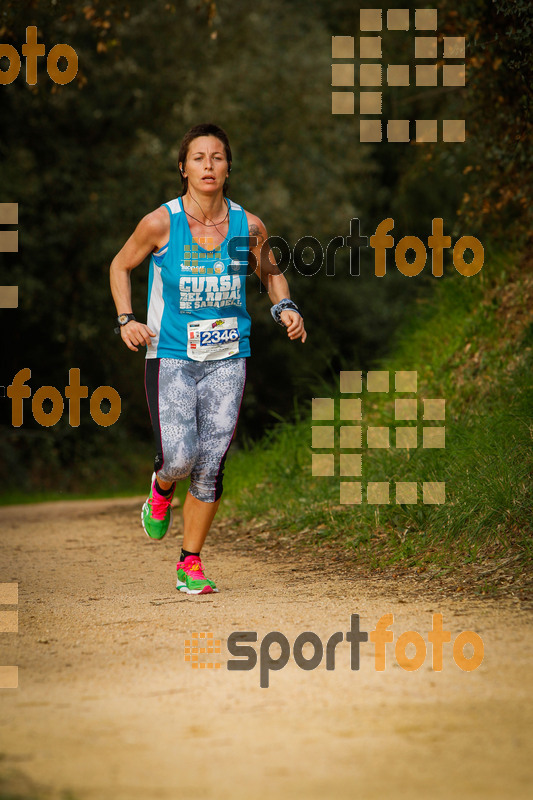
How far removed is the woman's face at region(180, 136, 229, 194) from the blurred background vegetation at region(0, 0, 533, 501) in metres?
8.57

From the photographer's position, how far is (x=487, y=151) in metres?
8.23

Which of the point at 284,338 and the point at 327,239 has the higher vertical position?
the point at 327,239

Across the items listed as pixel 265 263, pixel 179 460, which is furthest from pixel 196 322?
pixel 179 460

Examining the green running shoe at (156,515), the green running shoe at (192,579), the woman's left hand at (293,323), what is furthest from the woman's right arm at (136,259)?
the green running shoe at (192,579)

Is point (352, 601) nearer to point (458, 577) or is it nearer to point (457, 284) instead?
point (458, 577)

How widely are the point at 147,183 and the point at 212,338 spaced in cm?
1090

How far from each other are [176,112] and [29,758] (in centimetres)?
1441

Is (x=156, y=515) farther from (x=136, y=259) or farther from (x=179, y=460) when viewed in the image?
(x=136, y=259)

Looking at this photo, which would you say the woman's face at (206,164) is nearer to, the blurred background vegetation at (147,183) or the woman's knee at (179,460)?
the woman's knee at (179,460)

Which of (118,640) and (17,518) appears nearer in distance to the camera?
(118,640)

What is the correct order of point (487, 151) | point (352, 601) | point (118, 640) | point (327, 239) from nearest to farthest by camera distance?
point (118, 640), point (352, 601), point (487, 151), point (327, 239)

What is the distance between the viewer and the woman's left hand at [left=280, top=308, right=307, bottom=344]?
511 centimetres

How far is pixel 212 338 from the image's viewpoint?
512 cm

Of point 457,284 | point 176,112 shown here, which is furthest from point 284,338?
point 457,284
